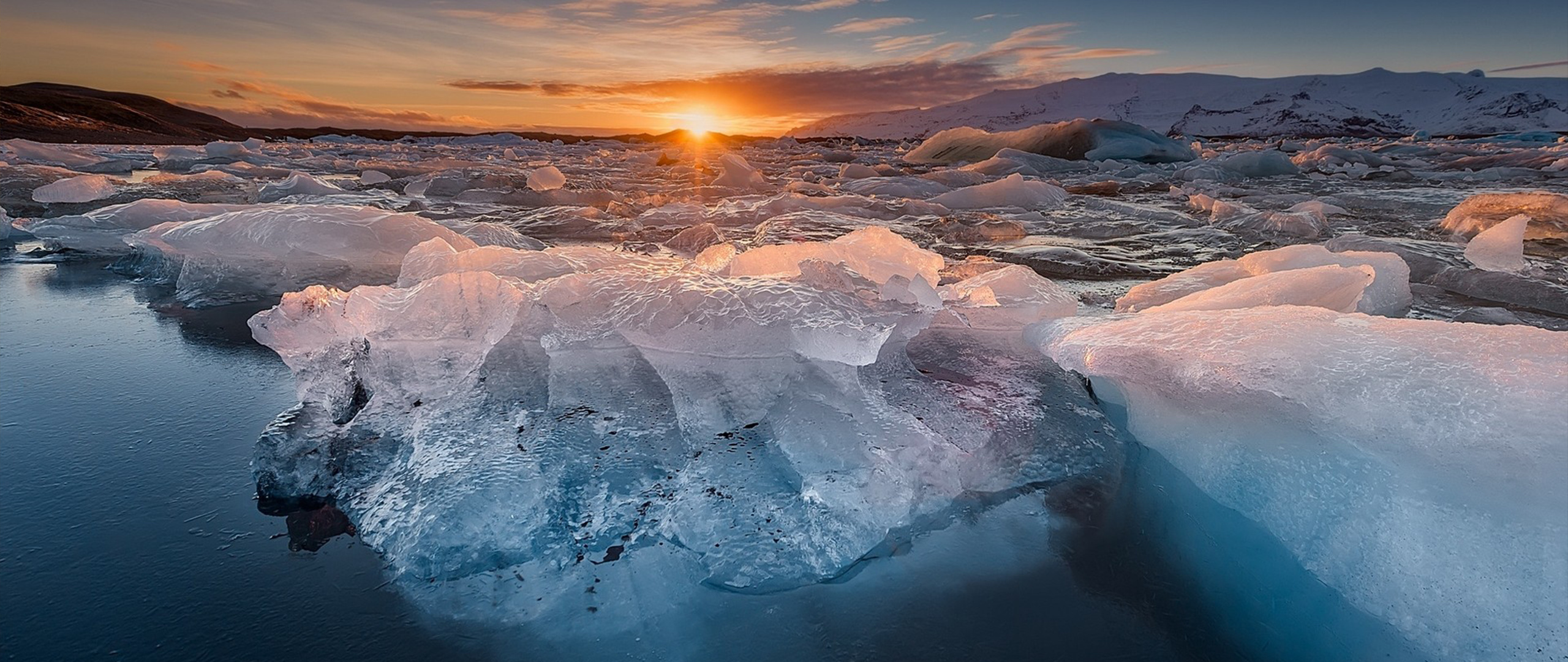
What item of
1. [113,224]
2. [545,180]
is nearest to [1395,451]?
[113,224]

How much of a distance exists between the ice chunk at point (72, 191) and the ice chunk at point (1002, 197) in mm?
8973

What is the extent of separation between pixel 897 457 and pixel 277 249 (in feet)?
11.5

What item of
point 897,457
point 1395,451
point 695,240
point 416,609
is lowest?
point 416,609

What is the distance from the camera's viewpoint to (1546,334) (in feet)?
4.79

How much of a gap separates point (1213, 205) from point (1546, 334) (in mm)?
6544

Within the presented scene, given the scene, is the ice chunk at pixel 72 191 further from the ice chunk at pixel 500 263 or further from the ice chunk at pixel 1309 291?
the ice chunk at pixel 1309 291

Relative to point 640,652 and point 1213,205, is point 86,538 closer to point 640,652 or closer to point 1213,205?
point 640,652

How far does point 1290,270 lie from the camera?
98.9 inches

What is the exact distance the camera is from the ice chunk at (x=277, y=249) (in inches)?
144

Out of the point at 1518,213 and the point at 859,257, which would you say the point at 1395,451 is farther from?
the point at 1518,213

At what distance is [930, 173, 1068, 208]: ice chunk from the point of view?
336 inches

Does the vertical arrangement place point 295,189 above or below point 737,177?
below

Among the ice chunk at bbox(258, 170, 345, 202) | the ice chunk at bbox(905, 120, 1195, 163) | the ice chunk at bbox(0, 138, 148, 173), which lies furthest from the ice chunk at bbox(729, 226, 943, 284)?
the ice chunk at bbox(905, 120, 1195, 163)

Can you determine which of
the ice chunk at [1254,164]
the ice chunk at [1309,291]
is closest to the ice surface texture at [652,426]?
the ice chunk at [1309,291]
